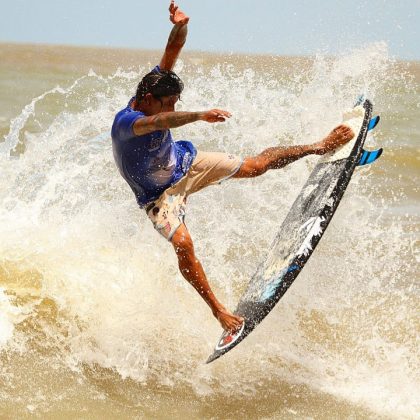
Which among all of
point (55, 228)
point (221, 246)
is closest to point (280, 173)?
point (221, 246)

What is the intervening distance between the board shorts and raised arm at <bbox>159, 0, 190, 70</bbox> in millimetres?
627

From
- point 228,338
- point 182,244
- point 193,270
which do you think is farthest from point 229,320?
point 182,244

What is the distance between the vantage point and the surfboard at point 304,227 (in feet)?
15.6

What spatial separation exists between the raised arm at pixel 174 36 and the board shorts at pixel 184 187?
0.63 m

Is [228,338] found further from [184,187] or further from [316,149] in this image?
[316,149]

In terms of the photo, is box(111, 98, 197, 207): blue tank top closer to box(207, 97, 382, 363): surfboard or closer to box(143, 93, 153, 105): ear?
box(143, 93, 153, 105): ear

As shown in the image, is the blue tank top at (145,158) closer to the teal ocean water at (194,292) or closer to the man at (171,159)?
the man at (171,159)

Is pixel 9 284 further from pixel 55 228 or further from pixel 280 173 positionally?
pixel 280 173

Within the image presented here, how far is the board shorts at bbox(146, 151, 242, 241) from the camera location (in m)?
4.97

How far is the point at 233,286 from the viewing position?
6.55m

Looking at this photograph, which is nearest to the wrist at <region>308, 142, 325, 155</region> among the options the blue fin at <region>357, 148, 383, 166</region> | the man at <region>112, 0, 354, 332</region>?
the man at <region>112, 0, 354, 332</region>

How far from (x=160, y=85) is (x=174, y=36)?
0.60 metres

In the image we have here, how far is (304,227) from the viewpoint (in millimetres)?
4973

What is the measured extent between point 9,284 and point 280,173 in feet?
8.06
